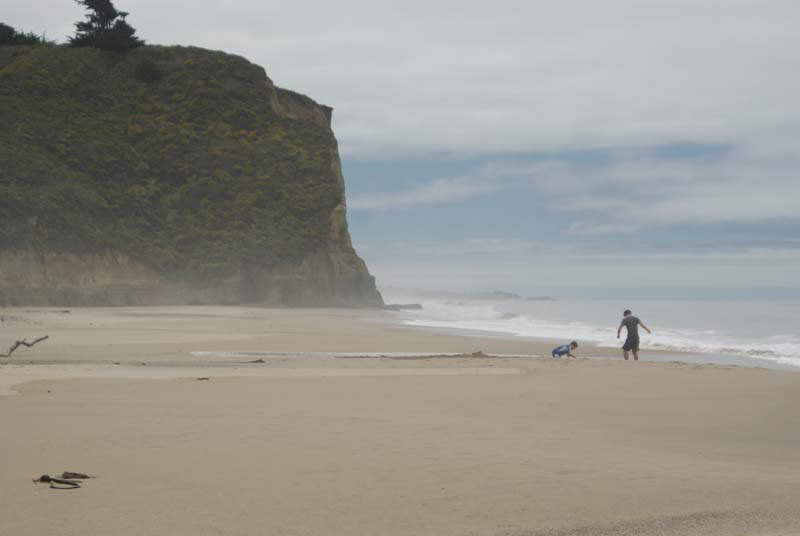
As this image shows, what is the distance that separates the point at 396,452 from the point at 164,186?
49.8 metres

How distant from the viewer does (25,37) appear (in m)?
65.6

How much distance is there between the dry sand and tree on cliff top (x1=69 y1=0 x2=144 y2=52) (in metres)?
56.9

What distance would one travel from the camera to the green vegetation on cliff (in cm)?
4666

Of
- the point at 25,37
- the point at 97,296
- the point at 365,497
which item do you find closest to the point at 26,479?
the point at 365,497

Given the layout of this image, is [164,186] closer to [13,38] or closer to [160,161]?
[160,161]

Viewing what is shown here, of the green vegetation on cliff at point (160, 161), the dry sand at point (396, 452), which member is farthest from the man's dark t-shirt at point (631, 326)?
the green vegetation on cliff at point (160, 161)

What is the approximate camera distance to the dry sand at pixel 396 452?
186 inches

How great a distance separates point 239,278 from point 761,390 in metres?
41.5

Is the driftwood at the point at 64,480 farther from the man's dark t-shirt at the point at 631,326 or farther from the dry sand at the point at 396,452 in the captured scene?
the man's dark t-shirt at the point at 631,326

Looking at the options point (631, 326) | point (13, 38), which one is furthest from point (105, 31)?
point (631, 326)

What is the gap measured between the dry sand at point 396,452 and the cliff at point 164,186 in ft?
114

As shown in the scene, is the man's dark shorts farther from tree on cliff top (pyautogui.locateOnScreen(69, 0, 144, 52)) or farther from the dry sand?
tree on cliff top (pyautogui.locateOnScreen(69, 0, 144, 52))

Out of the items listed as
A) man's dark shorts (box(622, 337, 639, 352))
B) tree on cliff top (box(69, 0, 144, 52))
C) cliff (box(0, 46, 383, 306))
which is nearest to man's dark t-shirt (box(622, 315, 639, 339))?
man's dark shorts (box(622, 337, 639, 352))

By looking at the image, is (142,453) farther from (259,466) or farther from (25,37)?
(25,37)
